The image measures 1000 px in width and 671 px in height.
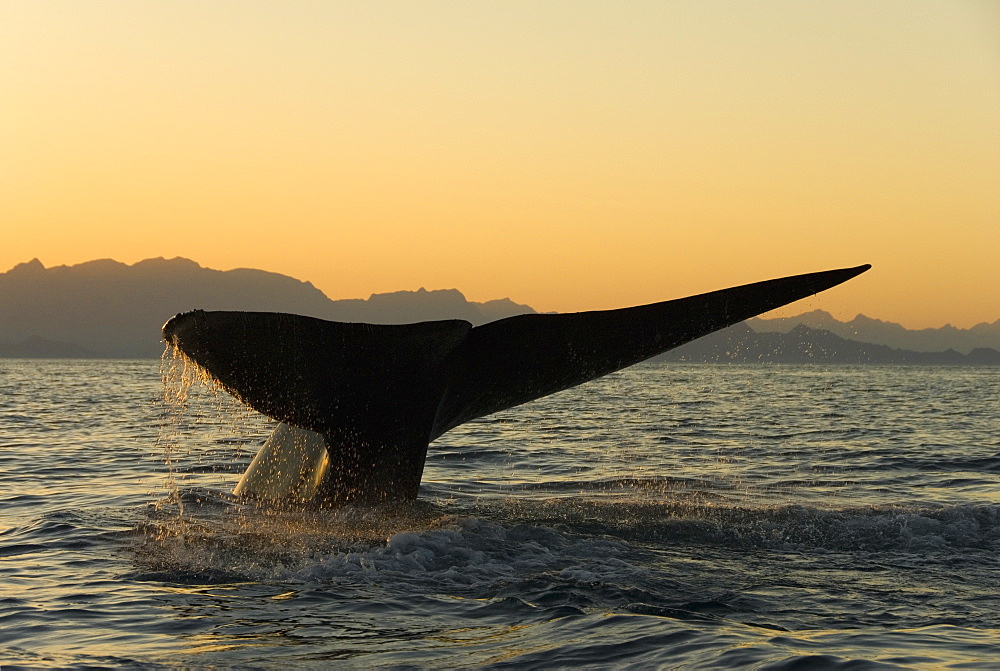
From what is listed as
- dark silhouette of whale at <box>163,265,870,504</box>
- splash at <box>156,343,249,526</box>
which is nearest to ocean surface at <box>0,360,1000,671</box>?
splash at <box>156,343,249,526</box>

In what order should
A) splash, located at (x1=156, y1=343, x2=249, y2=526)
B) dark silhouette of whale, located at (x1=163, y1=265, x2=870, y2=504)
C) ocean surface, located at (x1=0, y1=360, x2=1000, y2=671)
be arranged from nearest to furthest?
ocean surface, located at (x1=0, y1=360, x2=1000, y2=671) < dark silhouette of whale, located at (x1=163, y1=265, x2=870, y2=504) < splash, located at (x1=156, y1=343, x2=249, y2=526)

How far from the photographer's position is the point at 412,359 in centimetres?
646

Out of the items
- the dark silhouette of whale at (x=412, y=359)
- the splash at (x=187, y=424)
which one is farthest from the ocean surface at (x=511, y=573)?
the dark silhouette of whale at (x=412, y=359)

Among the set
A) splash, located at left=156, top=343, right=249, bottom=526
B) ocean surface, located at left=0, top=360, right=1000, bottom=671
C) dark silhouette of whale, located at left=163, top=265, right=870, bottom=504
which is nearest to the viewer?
ocean surface, located at left=0, top=360, right=1000, bottom=671

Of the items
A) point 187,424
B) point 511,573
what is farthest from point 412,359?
point 187,424

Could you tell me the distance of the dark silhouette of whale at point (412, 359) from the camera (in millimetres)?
6031

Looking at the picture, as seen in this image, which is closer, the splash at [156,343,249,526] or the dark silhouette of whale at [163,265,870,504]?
the dark silhouette of whale at [163,265,870,504]

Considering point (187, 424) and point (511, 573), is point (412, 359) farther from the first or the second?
point (187, 424)

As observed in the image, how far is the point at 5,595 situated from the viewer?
648 cm

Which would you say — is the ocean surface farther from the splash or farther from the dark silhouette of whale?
the dark silhouette of whale

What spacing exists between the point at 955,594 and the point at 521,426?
56.2 ft

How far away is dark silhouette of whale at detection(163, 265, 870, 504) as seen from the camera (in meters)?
6.03

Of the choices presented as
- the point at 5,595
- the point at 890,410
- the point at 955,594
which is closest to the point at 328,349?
the point at 5,595

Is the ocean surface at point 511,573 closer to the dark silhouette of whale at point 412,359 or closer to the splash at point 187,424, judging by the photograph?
the splash at point 187,424
